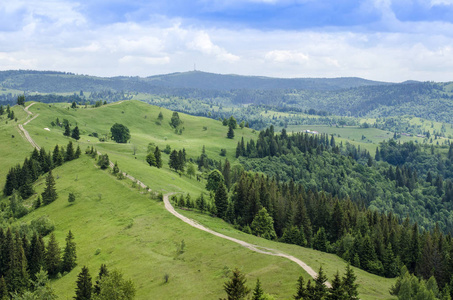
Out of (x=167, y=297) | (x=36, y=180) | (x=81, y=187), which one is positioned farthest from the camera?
(x=36, y=180)

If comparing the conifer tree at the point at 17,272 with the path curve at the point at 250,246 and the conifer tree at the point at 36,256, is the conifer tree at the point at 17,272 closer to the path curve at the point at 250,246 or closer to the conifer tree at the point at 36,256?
the conifer tree at the point at 36,256

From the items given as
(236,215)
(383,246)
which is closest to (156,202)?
(236,215)

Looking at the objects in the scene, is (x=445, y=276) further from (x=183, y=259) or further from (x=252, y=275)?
(x=183, y=259)

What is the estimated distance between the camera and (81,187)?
480ft

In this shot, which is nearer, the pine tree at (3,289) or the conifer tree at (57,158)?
the pine tree at (3,289)

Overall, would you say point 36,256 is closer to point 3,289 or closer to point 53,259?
point 53,259

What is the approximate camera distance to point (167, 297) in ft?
236

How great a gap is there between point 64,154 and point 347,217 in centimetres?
12182

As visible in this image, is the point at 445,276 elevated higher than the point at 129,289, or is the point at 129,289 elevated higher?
the point at 129,289

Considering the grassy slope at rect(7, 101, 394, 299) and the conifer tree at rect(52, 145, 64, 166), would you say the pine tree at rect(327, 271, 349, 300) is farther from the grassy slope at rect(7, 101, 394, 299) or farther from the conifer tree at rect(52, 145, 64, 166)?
the conifer tree at rect(52, 145, 64, 166)

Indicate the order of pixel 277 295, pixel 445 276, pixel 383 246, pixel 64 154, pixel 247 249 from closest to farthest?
1. pixel 277 295
2. pixel 247 249
3. pixel 445 276
4. pixel 383 246
5. pixel 64 154

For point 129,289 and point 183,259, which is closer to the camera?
point 129,289

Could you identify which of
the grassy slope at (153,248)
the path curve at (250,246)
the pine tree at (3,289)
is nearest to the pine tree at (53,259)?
the grassy slope at (153,248)

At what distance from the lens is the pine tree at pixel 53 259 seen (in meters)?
97.7
